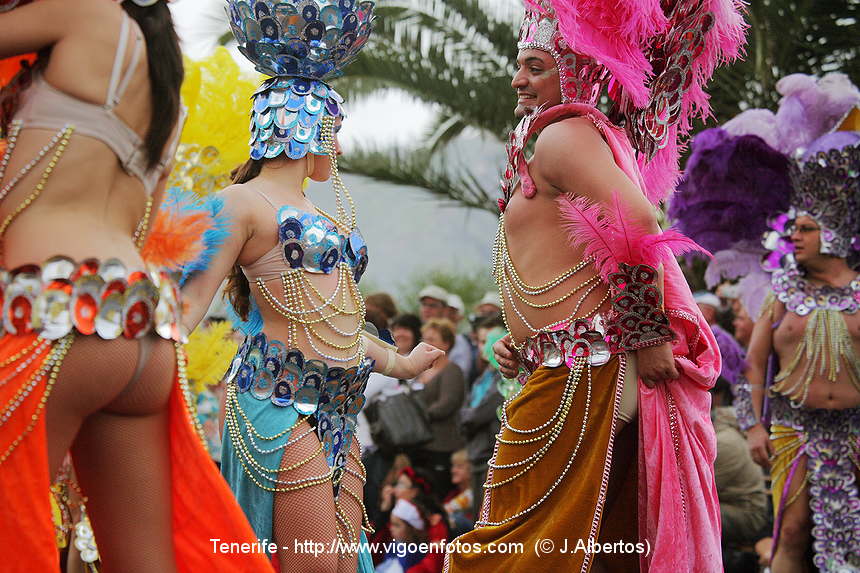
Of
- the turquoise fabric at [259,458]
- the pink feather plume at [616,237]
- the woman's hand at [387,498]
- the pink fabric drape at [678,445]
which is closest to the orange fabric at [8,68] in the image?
the turquoise fabric at [259,458]

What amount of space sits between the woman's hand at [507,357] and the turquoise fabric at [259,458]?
0.83 metres

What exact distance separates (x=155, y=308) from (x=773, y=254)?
5.37 metres

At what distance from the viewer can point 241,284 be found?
4.07 meters

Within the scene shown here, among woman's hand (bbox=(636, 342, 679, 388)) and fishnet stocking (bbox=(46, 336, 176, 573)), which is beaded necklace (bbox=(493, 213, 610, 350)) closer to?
woman's hand (bbox=(636, 342, 679, 388))

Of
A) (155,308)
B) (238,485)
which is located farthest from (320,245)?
(155,308)

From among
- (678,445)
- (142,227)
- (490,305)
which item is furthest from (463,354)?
(142,227)

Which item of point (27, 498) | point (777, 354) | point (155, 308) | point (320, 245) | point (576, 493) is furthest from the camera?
point (777, 354)

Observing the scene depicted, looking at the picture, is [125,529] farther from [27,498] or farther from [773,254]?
[773,254]

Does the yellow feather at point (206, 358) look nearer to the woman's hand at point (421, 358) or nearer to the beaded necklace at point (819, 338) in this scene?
the woman's hand at point (421, 358)

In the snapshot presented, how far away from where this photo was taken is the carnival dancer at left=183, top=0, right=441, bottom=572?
379cm

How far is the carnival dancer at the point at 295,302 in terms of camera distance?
379 centimetres

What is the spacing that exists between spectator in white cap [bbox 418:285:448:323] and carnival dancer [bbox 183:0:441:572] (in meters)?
5.31

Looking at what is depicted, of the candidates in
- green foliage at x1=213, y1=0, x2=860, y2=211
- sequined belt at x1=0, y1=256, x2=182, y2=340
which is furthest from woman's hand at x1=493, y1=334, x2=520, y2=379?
green foliage at x1=213, y1=0, x2=860, y2=211

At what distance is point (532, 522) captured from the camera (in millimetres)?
3758
